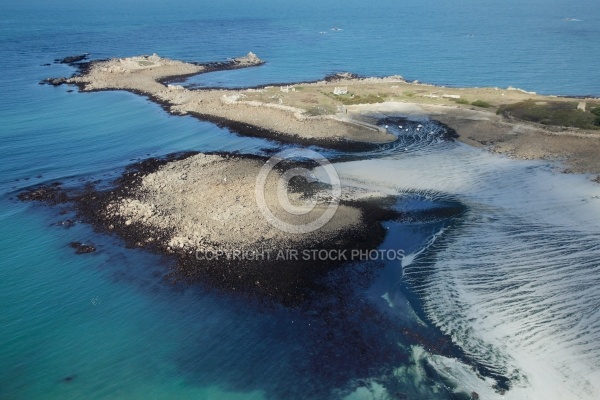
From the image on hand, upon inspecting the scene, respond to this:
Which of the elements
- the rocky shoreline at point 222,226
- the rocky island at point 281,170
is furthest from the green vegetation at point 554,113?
the rocky shoreline at point 222,226

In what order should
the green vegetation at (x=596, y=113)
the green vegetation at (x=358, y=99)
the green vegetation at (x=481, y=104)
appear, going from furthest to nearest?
the green vegetation at (x=358, y=99) → the green vegetation at (x=481, y=104) → the green vegetation at (x=596, y=113)

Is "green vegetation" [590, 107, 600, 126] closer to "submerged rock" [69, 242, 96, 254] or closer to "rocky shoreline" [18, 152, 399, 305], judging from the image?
"rocky shoreline" [18, 152, 399, 305]

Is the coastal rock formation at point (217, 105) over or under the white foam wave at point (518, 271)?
over

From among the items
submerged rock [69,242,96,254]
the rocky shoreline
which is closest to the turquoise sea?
submerged rock [69,242,96,254]

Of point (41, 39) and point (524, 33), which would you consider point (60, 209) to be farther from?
point (524, 33)

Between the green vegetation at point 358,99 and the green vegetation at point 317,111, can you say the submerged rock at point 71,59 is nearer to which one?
the green vegetation at point 358,99

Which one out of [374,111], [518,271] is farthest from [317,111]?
[518,271]
